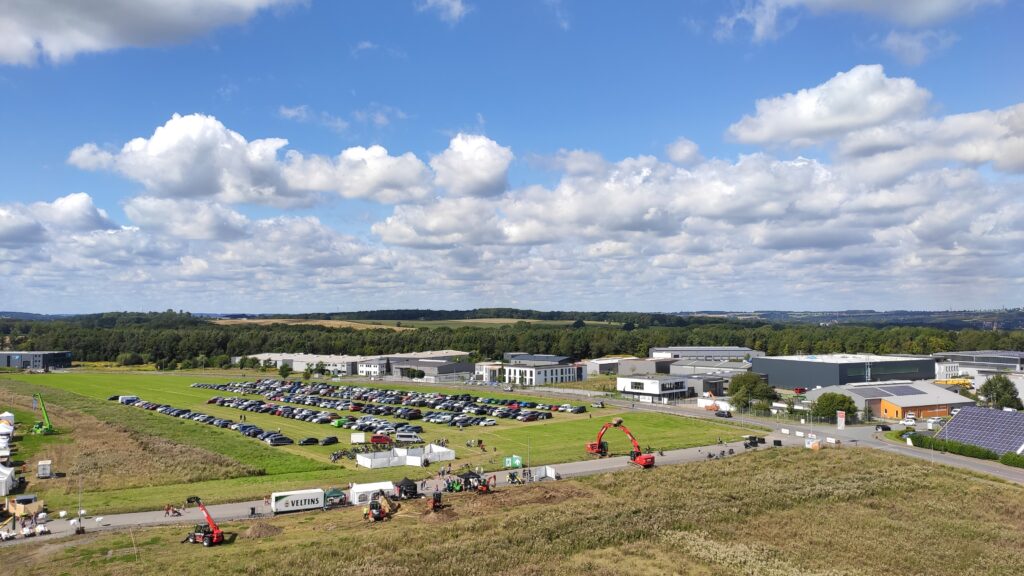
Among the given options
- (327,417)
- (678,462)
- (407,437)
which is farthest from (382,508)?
(327,417)

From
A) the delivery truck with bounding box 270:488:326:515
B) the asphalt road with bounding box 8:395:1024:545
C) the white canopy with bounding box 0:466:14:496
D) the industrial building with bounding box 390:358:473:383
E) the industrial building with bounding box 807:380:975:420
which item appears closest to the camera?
the asphalt road with bounding box 8:395:1024:545

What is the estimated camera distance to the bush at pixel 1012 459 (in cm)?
5048

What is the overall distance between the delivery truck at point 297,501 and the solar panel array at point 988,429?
51.8 m

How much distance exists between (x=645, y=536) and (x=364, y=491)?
17.8 metres

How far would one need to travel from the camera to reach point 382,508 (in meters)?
38.6

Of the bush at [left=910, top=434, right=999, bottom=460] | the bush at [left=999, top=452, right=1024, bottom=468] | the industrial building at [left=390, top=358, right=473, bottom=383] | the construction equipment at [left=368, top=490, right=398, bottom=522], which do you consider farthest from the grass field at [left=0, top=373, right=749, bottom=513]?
the industrial building at [left=390, top=358, right=473, bottom=383]

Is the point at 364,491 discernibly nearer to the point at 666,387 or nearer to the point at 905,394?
the point at 666,387

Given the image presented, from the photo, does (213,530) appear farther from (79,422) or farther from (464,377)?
(464,377)

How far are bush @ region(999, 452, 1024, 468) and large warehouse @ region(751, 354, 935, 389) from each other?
46.6 meters

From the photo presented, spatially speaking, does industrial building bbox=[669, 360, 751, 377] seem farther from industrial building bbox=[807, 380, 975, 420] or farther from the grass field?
the grass field

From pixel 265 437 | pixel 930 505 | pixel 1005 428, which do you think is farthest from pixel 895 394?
pixel 265 437

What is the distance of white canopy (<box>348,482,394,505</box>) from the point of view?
42156 mm

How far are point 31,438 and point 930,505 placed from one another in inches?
3127

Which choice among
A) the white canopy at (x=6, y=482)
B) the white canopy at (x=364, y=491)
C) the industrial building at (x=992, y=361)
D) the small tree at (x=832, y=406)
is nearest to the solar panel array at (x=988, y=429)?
the small tree at (x=832, y=406)
